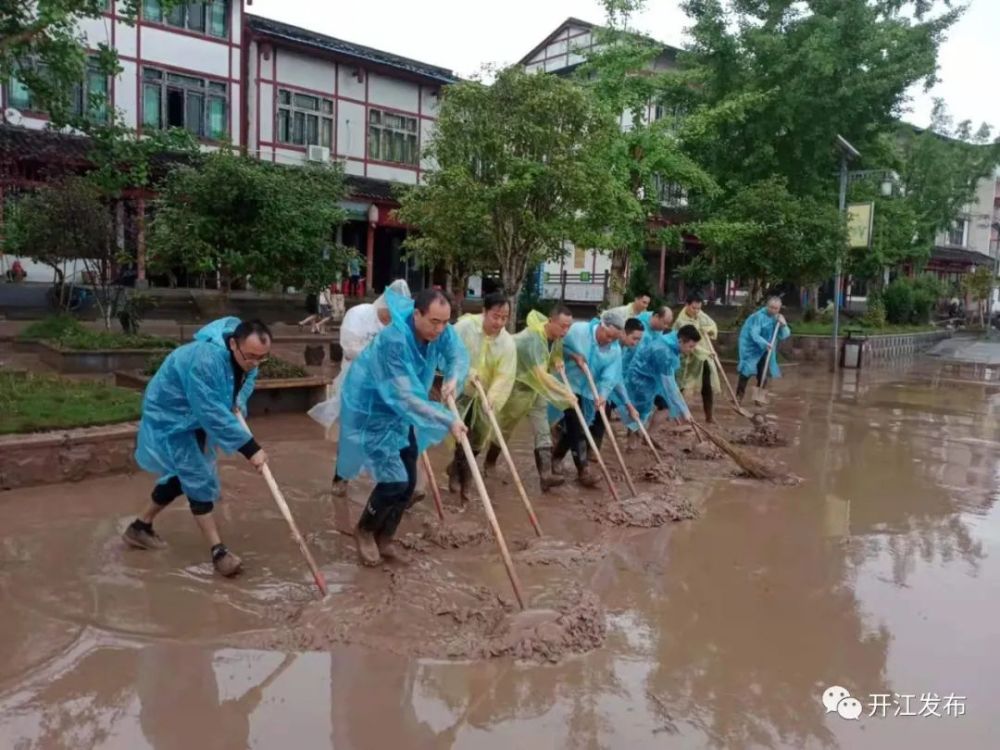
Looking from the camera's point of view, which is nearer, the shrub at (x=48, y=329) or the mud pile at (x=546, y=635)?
the mud pile at (x=546, y=635)

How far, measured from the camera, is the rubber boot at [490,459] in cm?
648

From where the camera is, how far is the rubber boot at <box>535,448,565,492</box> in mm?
6453

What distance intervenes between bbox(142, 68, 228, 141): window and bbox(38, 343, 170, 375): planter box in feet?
29.7

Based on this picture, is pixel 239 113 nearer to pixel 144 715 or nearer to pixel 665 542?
pixel 665 542

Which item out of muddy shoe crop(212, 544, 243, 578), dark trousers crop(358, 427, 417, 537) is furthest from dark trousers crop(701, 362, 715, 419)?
muddy shoe crop(212, 544, 243, 578)

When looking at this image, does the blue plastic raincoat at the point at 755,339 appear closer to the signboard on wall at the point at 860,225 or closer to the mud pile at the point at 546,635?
the mud pile at the point at 546,635

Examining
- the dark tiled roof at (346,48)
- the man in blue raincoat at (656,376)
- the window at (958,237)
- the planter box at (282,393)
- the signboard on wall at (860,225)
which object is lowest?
the planter box at (282,393)

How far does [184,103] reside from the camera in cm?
1925

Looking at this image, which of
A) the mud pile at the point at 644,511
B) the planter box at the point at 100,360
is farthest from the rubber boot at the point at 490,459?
the planter box at the point at 100,360

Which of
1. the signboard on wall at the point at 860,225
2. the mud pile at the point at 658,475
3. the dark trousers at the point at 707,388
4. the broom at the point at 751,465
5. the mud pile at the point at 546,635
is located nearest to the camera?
the mud pile at the point at 546,635

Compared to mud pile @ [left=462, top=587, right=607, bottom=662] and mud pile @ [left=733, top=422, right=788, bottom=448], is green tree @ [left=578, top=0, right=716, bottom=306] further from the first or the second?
mud pile @ [left=462, top=587, right=607, bottom=662]

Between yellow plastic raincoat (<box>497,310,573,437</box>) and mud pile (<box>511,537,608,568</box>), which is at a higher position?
yellow plastic raincoat (<box>497,310,573,437</box>)

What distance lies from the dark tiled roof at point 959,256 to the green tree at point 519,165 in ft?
101

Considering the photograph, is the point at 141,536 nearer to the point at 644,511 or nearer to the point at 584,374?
the point at 644,511
